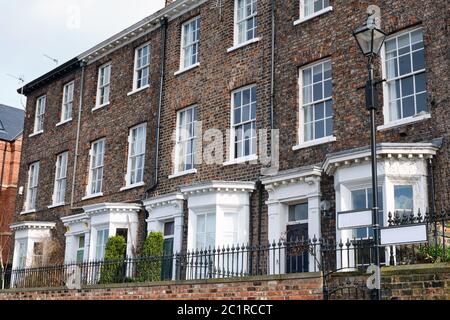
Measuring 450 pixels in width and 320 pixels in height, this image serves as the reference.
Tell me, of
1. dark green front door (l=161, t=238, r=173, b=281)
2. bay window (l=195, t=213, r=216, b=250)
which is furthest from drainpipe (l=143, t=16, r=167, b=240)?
bay window (l=195, t=213, r=216, b=250)

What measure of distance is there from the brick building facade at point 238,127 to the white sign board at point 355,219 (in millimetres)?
4438

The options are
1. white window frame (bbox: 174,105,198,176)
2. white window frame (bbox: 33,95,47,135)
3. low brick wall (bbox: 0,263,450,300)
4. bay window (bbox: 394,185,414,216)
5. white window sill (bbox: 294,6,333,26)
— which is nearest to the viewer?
low brick wall (bbox: 0,263,450,300)

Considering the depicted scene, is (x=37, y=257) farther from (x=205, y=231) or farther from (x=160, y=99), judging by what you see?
(x=205, y=231)

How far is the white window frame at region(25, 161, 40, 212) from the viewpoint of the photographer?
1123 inches

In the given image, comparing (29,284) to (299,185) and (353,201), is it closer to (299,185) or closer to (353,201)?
(299,185)

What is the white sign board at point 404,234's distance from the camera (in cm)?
941

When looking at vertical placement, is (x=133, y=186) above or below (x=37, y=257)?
above

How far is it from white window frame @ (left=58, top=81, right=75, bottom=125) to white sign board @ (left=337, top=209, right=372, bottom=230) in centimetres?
1941

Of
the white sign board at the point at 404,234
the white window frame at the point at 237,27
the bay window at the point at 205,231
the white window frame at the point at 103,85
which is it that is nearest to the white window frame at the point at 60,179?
the white window frame at the point at 103,85

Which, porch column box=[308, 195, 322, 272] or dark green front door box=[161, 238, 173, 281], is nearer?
porch column box=[308, 195, 322, 272]

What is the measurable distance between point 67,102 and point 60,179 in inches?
141

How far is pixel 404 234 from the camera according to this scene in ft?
31.7

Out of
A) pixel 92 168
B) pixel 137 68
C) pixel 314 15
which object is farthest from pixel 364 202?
pixel 92 168

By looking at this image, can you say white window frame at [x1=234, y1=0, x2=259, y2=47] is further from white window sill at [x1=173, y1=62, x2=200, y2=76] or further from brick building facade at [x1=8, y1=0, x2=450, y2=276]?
white window sill at [x1=173, y1=62, x2=200, y2=76]
